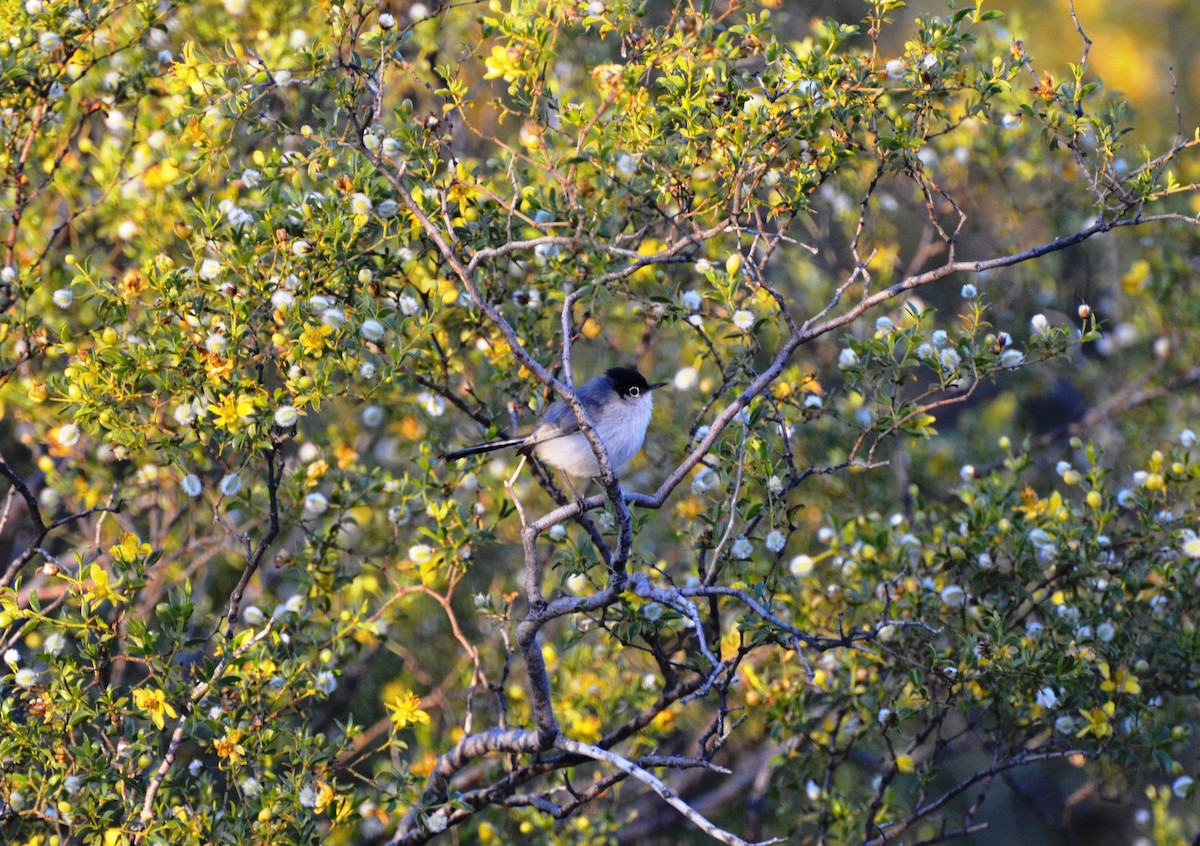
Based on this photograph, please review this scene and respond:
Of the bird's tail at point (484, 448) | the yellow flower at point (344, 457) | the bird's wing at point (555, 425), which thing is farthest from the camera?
the yellow flower at point (344, 457)

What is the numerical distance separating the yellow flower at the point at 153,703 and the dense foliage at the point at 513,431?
0.01 meters

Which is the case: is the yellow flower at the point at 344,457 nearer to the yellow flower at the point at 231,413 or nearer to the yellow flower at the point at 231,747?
the yellow flower at the point at 231,413

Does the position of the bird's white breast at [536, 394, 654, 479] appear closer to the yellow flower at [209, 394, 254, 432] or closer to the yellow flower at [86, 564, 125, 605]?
the yellow flower at [209, 394, 254, 432]

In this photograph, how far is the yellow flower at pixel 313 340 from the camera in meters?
3.61

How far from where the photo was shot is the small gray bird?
4727 millimetres

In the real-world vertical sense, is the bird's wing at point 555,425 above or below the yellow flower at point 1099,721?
above

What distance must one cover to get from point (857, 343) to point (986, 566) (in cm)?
118

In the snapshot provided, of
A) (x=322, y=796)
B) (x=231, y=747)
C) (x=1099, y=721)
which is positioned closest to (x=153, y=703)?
(x=231, y=747)

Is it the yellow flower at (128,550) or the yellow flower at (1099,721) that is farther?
the yellow flower at (1099,721)

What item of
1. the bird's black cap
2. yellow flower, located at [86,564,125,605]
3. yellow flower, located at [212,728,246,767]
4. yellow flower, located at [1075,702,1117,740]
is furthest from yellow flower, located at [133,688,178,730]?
yellow flower, located at [1075,702,1117,740]

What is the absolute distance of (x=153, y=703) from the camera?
11.3ft

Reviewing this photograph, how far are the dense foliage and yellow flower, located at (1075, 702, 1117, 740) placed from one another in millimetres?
24

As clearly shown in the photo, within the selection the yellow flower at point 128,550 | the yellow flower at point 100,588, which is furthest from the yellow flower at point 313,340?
the yellow flower at point 100,588

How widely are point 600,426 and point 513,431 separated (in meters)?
0.56
